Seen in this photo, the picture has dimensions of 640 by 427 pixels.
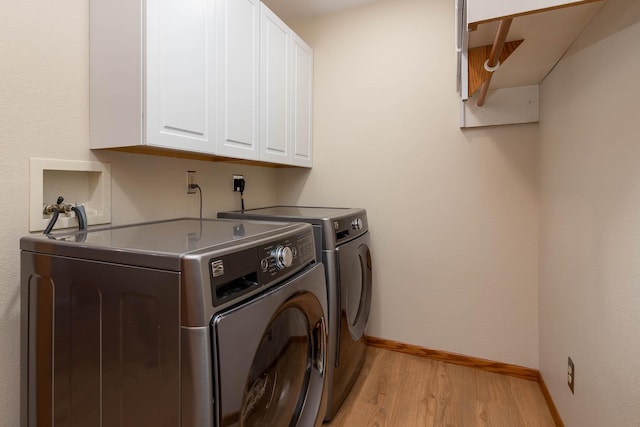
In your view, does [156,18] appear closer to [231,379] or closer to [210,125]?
[210,125]

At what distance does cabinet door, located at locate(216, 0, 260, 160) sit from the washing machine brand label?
861 millimetres

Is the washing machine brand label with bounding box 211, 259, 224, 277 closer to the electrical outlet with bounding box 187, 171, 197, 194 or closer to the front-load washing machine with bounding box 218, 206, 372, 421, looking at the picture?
the front-load washing machine with bounding box 218, 206, 372, 421

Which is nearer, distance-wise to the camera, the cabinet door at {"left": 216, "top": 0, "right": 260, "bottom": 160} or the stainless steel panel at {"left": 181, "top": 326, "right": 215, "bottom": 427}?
the stainless steel panel at {"left": 181, "top": 326, "right": 215, "bottom": 427}

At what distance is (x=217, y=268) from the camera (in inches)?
28.4

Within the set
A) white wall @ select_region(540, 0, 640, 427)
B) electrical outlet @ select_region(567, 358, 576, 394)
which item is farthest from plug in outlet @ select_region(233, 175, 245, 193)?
electrical outlet @ select_region(567, 358, 576, 394)

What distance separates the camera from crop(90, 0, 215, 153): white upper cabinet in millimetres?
1113

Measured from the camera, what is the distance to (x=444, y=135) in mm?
2029

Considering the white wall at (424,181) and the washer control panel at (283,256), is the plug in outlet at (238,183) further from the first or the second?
the washer control panel at (283,256)

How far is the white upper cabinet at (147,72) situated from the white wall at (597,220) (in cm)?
142

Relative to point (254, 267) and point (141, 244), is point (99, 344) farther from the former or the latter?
point (254, 267)

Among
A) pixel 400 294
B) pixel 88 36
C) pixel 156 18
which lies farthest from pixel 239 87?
pixel 400 294

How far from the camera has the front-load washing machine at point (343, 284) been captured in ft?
4.82

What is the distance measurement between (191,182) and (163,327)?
46.1 inches

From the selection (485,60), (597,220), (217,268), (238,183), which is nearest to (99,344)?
(217,268)
